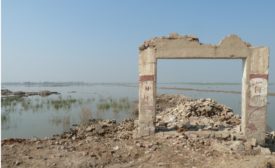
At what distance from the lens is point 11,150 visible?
8.19 meters

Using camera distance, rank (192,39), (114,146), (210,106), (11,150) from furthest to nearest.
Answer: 1. (210,106)
2. (192,39)
3. (114,146)
4. (11,150)

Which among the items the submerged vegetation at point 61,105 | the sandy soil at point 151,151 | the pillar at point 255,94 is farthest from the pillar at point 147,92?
the submerged vegetation at point 61,105

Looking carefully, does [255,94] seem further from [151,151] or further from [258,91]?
[151,151]

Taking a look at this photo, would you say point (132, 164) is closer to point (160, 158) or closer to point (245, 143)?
point (160, 158)

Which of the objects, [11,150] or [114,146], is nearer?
[11,150]

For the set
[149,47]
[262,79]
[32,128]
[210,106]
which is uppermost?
[149,47]

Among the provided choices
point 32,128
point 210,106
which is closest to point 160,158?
point 210,106

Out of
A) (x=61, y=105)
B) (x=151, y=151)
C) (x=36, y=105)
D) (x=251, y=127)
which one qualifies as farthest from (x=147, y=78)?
(x=36, y=105)

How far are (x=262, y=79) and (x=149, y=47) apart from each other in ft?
10.4

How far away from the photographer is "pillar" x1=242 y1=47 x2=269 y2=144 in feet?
30.0

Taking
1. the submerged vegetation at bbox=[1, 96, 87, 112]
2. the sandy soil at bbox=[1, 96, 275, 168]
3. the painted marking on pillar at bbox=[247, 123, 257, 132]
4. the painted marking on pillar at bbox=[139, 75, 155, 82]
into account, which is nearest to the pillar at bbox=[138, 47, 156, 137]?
the painted marking on pillar at bbox=[139, 75, 155, 82]

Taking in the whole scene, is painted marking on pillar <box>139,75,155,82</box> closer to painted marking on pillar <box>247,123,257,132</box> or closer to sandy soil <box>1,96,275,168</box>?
sandy soil <box>1,96,275,168</box>

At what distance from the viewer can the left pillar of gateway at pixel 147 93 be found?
938 cm

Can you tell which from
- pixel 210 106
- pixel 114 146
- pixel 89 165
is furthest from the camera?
pixel 210 106
